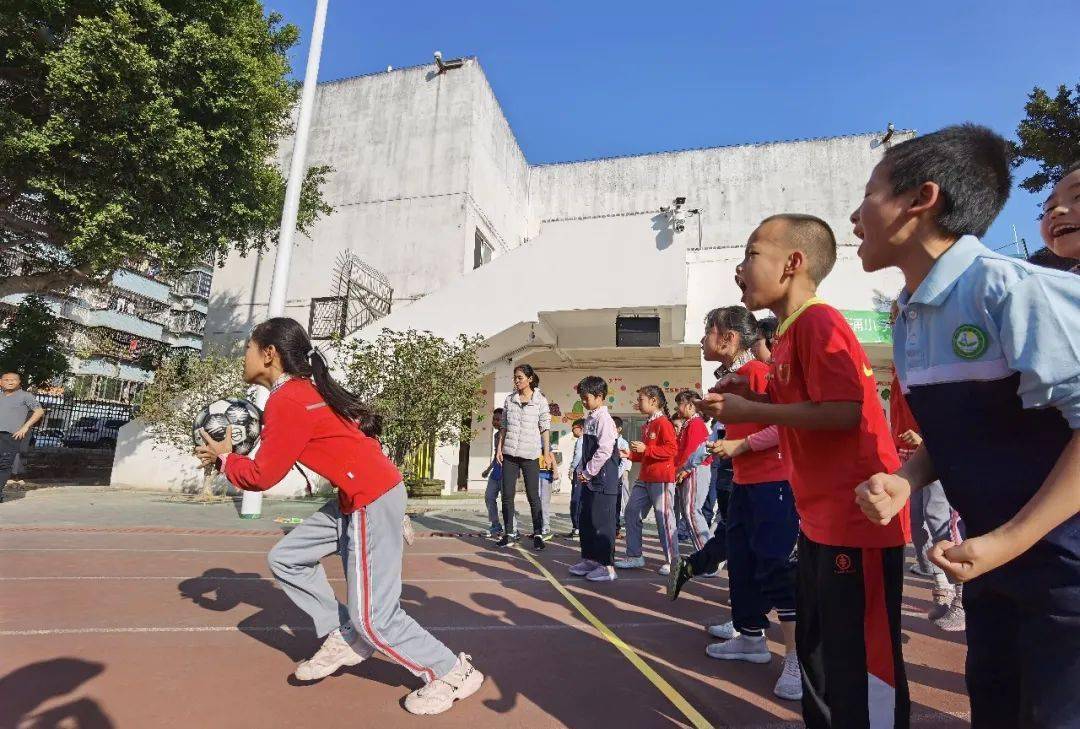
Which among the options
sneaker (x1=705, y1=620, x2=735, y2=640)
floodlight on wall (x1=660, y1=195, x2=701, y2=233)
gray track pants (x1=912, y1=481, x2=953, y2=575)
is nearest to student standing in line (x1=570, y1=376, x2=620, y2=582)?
sneaker (x1=705, y1=620, x2=735, y2=640)

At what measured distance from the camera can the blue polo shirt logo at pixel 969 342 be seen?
1203 millimetres

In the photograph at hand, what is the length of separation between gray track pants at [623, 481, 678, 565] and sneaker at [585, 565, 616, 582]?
32.1 inches

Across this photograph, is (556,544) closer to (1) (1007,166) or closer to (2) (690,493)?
(2) (690,493)

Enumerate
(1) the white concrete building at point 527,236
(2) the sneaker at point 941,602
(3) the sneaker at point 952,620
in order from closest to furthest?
1. (3) the sneaker at point 952,620
2. (2) the sneaker at point 941,602
3. (1) the white concrete building at point 527,236

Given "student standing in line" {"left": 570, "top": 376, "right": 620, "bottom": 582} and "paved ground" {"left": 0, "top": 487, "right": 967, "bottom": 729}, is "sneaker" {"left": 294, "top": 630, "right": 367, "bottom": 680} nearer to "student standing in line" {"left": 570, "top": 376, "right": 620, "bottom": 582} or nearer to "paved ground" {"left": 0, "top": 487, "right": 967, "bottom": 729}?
"paved ground" {"left": 0, "top": 487, "right": 967, "bottom": 729}

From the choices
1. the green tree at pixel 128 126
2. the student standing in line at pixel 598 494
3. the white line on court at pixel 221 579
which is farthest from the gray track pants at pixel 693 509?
the green tree at pixel 128 126

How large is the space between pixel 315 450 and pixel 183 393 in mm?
11243

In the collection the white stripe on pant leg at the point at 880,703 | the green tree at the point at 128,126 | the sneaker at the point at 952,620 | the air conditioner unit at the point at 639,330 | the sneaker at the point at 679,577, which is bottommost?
the sneaker at the point at 952,620

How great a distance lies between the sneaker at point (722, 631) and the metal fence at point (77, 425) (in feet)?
71.4

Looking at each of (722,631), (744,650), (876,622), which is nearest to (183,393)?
(722,631)

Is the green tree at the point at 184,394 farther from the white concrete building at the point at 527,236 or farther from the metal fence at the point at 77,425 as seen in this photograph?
the metal fence at the point at 77,425

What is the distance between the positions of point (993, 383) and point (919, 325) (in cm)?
23

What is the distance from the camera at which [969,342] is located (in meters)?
1.22

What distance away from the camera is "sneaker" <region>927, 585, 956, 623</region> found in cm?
412
